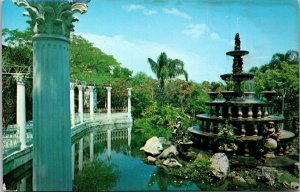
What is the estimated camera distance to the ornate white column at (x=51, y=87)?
2711 millimetres

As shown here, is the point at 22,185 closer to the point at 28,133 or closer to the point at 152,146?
the point at 28,133

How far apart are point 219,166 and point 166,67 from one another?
1.76m

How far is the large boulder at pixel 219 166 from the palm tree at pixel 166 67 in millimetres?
1395

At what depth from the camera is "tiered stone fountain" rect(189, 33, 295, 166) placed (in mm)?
5465

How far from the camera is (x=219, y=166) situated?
5.11 meters

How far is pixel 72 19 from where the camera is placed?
2.83 meters

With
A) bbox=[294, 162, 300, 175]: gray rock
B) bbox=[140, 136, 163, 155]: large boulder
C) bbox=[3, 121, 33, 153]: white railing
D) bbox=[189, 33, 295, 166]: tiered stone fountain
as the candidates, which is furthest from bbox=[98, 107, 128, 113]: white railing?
bbox=[294, 162, 300, 175]: gray rock

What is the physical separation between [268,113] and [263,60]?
43.4 inches

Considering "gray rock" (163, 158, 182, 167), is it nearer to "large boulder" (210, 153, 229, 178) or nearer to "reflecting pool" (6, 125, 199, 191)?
"reflecting pool" (6, 125, 199, 191)

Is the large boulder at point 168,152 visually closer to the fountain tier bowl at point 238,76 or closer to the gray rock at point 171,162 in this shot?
the gray rock at point 171,162

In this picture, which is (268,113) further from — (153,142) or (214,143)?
(153,142)

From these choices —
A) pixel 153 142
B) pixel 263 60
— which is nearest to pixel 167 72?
pixel 153 142

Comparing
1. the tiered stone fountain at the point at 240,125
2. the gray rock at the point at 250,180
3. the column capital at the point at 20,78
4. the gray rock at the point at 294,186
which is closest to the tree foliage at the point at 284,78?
the tiered stone fountain at the point at 240,125

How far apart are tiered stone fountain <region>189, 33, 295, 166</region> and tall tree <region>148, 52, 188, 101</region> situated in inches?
29.6
